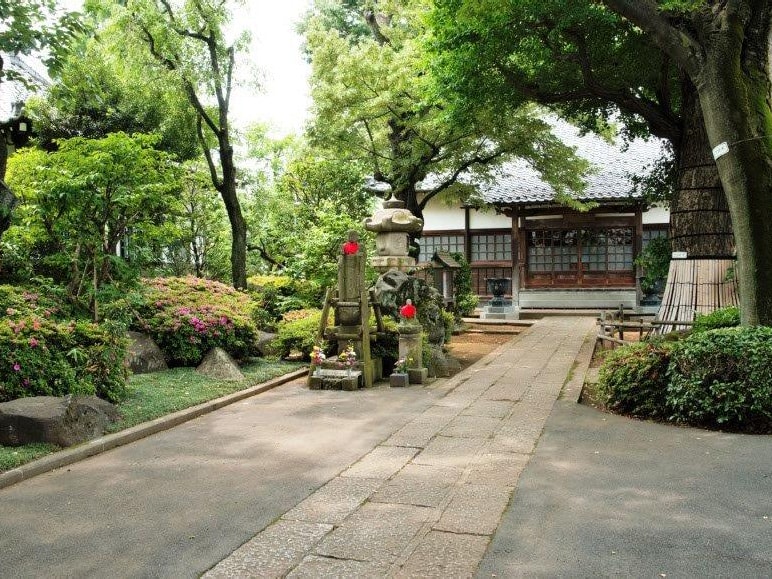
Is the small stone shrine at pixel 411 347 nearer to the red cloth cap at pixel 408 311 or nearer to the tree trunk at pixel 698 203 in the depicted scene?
the red cloth cap at pixel 408 311

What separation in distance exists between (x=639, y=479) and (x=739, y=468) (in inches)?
37.2

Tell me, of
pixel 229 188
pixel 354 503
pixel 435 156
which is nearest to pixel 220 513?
pixel 354 503

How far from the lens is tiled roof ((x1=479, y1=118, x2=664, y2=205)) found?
20.4 metres

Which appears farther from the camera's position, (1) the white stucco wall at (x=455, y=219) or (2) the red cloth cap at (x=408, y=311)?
(1) the white stucco wall at (x=455, y=219)

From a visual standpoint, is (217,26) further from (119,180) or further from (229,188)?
(119,180)

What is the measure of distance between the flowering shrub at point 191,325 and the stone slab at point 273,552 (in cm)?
609

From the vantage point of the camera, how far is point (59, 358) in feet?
21.0

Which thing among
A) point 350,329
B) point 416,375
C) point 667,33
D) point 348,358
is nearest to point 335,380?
point 348,358

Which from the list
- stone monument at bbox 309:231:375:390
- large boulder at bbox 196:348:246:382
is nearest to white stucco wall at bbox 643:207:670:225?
stone monument at bbox 309:231:375:390

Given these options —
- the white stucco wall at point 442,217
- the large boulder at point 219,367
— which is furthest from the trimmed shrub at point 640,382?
the white stucco wall at point 442,217

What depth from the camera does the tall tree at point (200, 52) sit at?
12922 mm

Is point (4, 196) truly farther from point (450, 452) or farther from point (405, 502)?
point (450, 452)

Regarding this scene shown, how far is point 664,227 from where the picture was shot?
21.2m

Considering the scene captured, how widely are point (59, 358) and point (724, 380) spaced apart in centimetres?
692
